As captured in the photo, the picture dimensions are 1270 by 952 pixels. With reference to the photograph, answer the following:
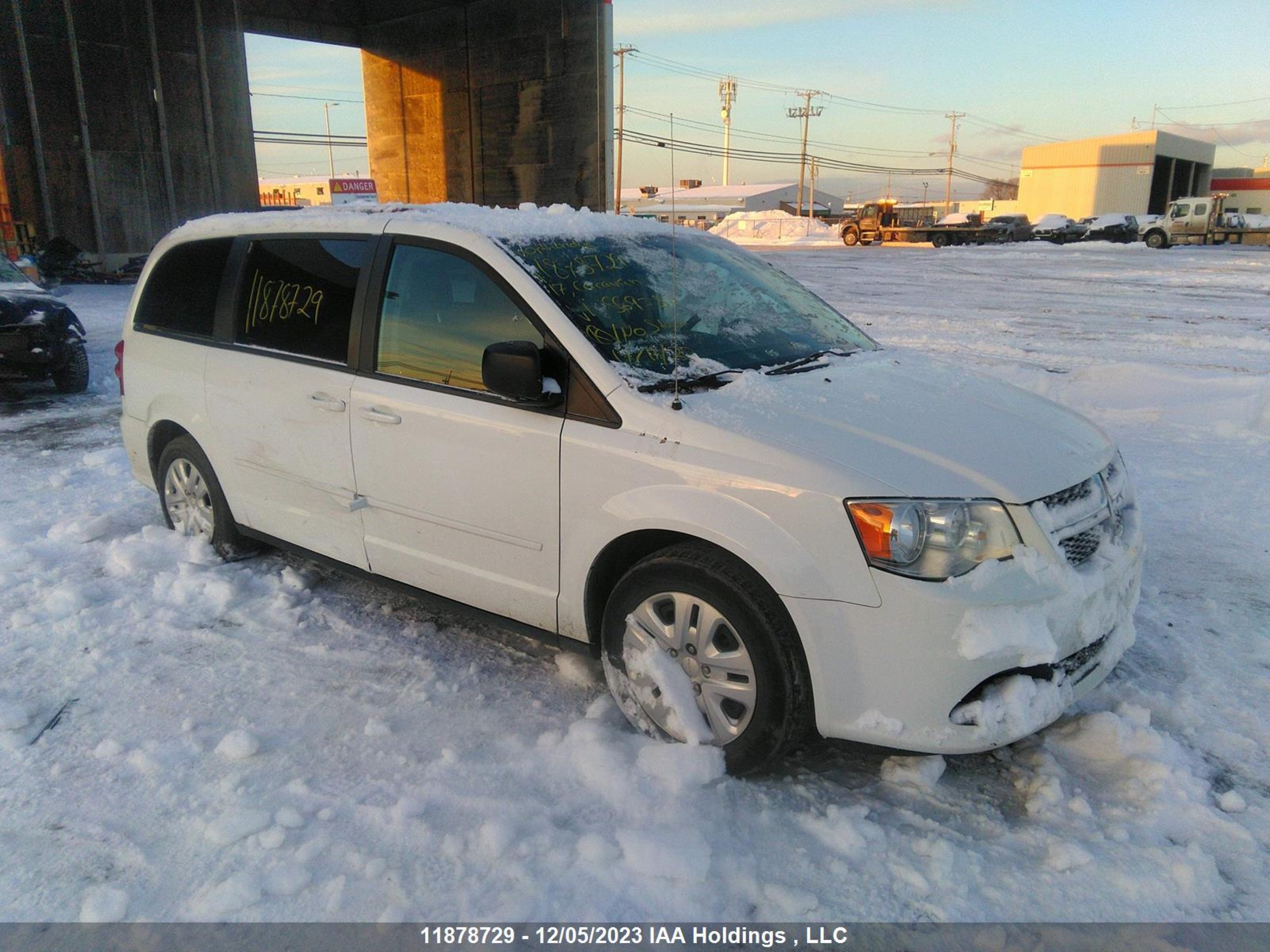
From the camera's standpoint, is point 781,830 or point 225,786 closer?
point 781,830

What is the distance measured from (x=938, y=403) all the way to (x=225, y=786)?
2.73 metres

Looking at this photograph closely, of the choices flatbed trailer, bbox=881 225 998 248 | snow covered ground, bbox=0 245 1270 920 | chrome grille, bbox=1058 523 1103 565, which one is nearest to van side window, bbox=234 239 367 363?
snow covered ground, bbox=0 245 1270 920

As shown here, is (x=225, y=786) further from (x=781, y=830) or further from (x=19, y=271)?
(x=19, y=271)

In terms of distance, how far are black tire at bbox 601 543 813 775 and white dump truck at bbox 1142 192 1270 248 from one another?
143 ft

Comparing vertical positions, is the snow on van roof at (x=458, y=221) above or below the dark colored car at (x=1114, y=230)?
below

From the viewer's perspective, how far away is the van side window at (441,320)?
3.27 m

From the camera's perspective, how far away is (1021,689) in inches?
100

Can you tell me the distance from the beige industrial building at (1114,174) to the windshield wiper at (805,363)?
225ft

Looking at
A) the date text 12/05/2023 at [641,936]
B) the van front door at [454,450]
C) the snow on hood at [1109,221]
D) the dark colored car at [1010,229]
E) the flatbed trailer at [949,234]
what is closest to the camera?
the date text 12/05/2023 at [641,936]

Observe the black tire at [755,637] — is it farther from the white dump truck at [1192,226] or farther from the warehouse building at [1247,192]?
the warehouse building at [1247,192]

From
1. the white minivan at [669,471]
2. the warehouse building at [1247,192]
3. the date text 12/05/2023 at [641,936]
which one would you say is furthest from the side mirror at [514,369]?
the warehouse building at [1247,192]

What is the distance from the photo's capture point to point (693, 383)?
3.12 m

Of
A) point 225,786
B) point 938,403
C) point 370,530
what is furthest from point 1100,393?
point 225,786

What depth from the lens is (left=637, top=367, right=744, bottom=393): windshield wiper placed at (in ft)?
9.84
